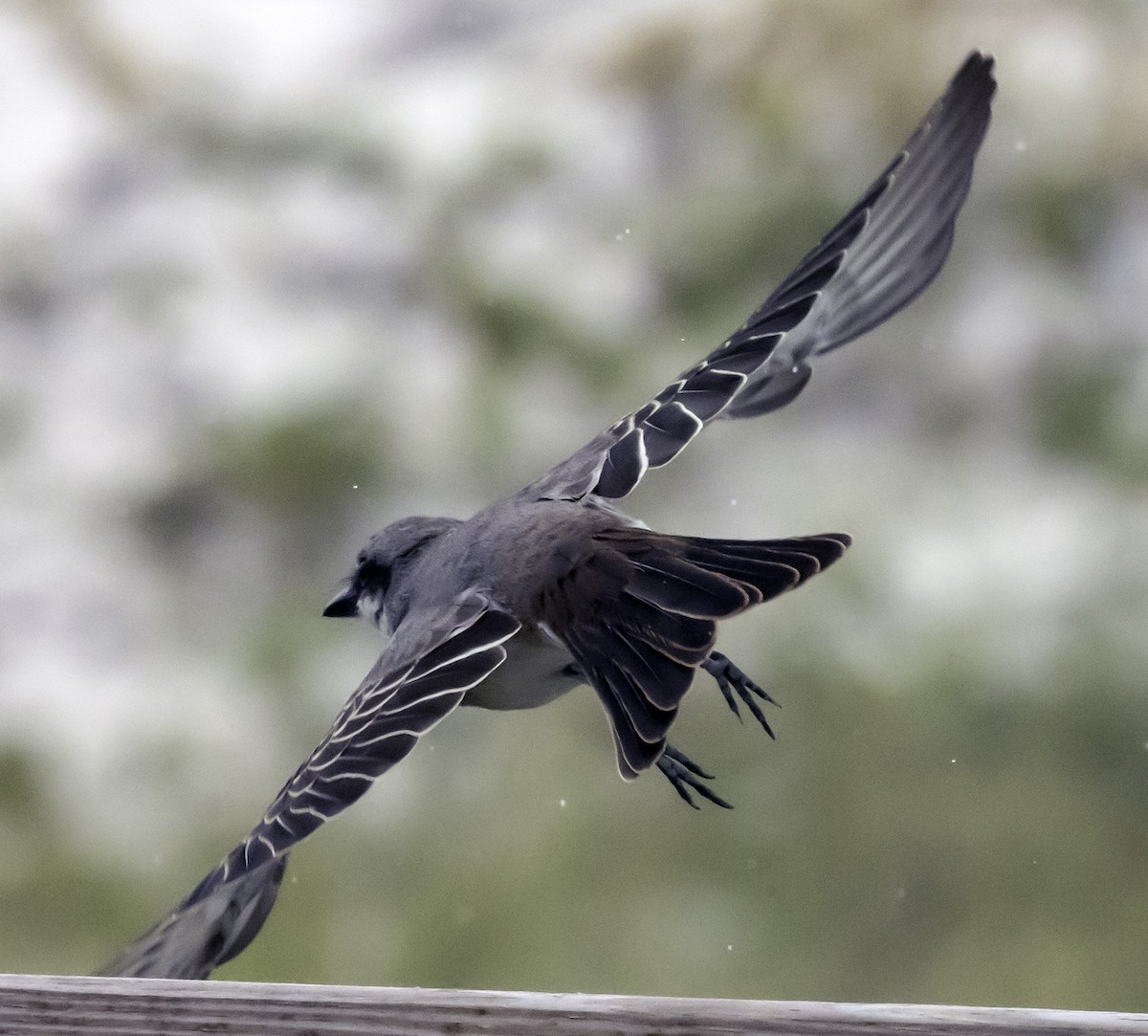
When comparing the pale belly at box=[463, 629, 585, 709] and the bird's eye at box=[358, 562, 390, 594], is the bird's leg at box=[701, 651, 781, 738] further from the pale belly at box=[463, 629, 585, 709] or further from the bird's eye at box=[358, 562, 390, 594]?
the bird's eye at box=[358, 562, 390, 594]

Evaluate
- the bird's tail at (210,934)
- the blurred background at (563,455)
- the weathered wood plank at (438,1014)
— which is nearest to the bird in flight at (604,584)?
the bird's tail at (210,934)

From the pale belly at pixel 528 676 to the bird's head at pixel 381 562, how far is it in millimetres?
328

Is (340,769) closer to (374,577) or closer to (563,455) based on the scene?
(374,577)

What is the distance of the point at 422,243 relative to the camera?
4625mm

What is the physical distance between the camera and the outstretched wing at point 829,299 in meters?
1.83

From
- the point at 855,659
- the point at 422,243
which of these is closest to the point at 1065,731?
the point at 855,659

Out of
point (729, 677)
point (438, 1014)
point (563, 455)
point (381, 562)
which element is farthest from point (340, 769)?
point (563, 455)

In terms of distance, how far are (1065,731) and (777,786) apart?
0.80 meters

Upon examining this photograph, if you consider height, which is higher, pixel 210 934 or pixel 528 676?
pixel 528 676

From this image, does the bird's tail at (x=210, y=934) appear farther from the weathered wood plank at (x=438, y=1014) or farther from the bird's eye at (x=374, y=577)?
the bird's eye at (x=374, y=577)

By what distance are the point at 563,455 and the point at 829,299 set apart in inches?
76.8

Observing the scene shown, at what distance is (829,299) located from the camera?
2.26 m

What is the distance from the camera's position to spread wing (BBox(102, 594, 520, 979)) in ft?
4.74

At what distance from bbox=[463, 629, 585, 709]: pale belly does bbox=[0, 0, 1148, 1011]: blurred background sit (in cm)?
204
